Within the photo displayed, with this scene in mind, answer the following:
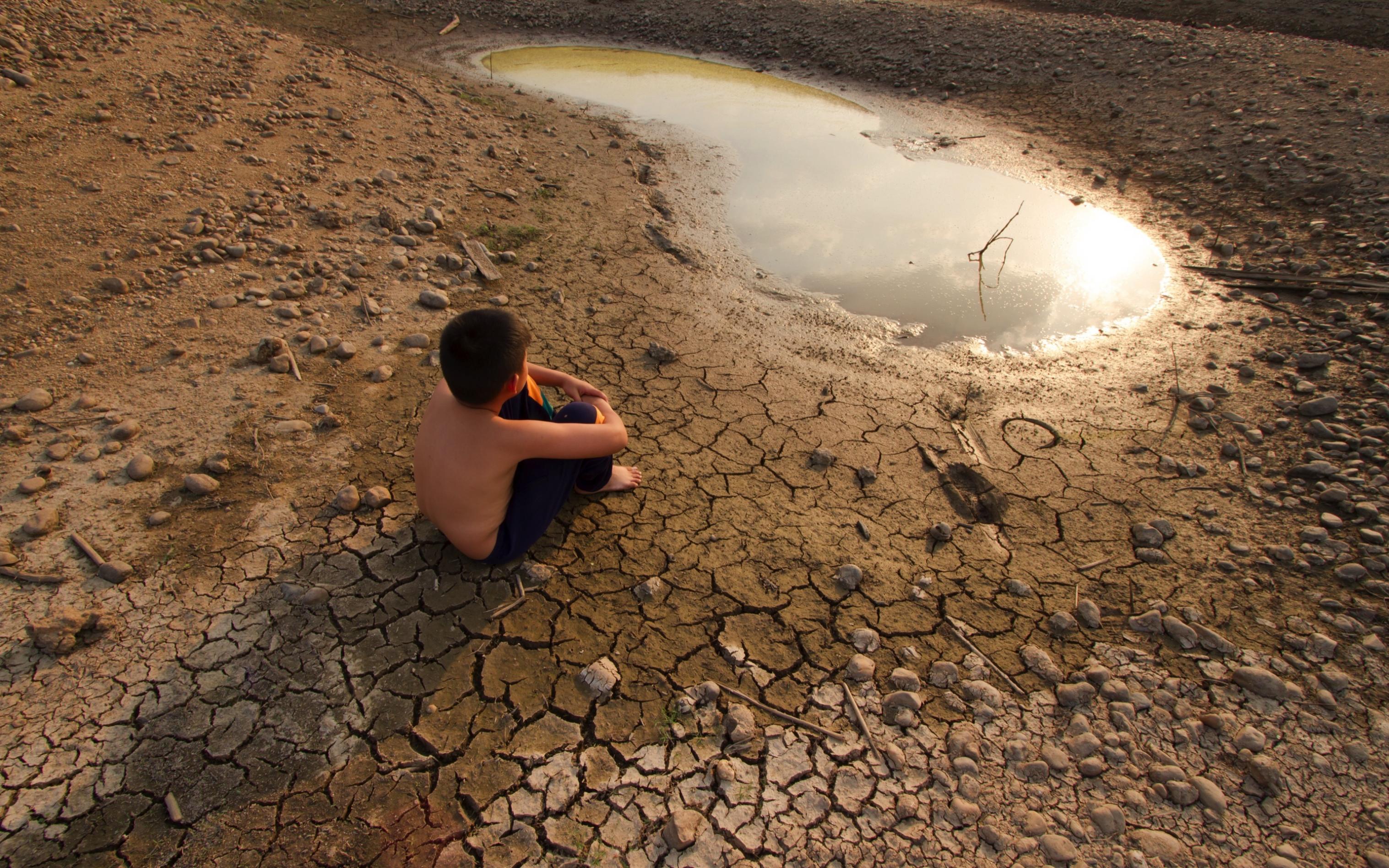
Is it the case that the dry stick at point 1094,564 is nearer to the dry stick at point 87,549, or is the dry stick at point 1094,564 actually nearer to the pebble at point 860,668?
the pebble at point 860,668

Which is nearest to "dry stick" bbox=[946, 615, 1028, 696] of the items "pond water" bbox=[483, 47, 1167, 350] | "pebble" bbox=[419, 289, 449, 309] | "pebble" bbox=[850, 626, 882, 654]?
"pebble" bbox=[850, 626, 882, 654]

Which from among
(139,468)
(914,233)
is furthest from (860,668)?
(914,233)

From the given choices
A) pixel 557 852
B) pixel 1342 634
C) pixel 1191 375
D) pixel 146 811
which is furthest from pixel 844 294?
pixel 146 811

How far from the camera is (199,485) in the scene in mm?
2756

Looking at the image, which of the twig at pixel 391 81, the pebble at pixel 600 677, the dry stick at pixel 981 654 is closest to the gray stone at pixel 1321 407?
the dry stick at pixel 981 654

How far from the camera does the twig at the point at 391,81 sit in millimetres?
6922

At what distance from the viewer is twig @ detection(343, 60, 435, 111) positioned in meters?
6.92

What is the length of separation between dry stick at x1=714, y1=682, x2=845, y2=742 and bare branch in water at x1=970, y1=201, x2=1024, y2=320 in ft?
10.7

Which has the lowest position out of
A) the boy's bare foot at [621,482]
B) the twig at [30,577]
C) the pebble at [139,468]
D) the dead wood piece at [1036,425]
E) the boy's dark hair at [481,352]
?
the twig at [30,577]

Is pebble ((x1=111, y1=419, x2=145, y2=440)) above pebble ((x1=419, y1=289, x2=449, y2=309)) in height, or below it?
below

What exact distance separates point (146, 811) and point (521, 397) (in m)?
1.57

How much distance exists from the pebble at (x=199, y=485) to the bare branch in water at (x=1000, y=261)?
4.34m

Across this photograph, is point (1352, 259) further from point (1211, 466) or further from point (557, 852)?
point (557, 852)

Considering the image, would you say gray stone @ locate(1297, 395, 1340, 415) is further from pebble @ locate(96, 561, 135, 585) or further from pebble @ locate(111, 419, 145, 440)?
pebble @ locate(111, 419, 145, 440)
